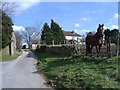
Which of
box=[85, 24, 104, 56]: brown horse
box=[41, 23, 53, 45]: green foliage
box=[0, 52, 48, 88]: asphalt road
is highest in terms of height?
box=[41, 23, 53, 45]: green foliage

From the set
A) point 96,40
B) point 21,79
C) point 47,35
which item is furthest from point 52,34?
point 21,79

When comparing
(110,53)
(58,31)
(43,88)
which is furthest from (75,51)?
(58,31)

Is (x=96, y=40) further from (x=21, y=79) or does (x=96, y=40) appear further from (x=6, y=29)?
(x=6, y=29)

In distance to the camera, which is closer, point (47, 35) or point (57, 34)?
point (57, 34)

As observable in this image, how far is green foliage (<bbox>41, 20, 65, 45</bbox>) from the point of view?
92375 millimetres

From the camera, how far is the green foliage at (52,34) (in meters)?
92.4

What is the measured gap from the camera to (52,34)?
96750mm

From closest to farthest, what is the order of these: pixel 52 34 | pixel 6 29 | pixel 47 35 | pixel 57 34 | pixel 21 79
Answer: pixel 21 79, pixel 6 29, pixel 57 34, pixel 47 35, pixel 52 34

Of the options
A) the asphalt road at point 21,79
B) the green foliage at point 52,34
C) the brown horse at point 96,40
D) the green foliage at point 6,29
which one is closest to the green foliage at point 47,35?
the green foliage at point 52,34

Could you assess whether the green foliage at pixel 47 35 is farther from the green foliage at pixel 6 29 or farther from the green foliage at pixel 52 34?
the green foliage at pixel 6 29

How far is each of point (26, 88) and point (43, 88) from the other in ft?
2.62

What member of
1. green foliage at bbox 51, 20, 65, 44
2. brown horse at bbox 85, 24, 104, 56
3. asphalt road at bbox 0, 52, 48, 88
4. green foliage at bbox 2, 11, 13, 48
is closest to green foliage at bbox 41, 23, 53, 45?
green foliage at bbox 51, 20, 65, 44

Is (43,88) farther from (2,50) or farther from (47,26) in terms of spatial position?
(47,26)

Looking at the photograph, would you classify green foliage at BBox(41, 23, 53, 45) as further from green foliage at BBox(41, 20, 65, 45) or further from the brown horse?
the brown horse
